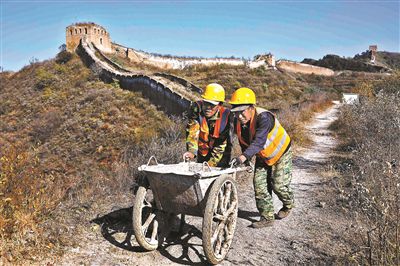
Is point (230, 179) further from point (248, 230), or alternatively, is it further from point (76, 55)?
point (76, 55)

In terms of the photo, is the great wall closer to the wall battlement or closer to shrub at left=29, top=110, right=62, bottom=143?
the wall battlement

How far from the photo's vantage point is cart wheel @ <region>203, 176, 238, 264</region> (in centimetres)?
336

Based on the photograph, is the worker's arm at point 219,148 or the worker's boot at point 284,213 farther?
the worker's boot at point 284,213

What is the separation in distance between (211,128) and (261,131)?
2.38ft

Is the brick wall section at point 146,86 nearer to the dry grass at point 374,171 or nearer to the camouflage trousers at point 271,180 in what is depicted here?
the dry grass at point 374,171

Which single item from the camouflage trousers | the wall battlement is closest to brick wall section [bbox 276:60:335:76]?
the wall battlement

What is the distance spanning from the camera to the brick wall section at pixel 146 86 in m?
16.4

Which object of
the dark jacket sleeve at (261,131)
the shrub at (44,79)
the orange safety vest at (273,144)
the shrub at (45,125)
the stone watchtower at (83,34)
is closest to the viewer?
the dark jacket sleeve at (261,131)

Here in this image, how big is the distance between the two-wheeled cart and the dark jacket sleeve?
30 cm

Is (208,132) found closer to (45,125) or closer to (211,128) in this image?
(211,128)

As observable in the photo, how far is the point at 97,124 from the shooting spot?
56.1 feet

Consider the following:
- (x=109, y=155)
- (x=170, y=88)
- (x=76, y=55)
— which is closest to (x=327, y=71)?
(x=76, y=55)

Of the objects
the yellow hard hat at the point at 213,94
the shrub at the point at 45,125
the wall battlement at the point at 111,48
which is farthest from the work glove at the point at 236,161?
the wall battlement at the point at 111,48

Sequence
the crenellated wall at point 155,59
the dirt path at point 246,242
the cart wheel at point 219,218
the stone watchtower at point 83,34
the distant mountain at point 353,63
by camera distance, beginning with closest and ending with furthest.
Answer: the cart wheel at point 219,218
the dirt path at point 246,242
the stone watchtower at point 83,34
the crenellated wall at point 155,59
the distant mountain at point 353,63
